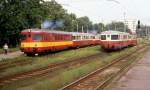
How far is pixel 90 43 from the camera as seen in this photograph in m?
72.0

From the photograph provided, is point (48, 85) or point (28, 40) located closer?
point (48, 85)

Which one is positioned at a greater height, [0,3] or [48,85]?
[0,3]

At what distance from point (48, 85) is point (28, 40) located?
77.7ft

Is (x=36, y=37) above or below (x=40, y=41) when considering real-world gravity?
above

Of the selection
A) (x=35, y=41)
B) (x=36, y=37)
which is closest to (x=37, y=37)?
(x=36, y=37)

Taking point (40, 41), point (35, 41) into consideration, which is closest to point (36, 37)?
point (35, 41)

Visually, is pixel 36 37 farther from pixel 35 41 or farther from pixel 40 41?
pixel 40 41

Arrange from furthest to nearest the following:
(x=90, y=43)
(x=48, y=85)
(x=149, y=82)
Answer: (x=90, y=43), (x=149, y=82), (x=48, y=85)

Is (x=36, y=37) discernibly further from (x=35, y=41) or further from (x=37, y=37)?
(x=35, y=41)

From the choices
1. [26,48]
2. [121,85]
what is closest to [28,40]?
[26,48]

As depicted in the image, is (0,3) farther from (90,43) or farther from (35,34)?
(90,43)

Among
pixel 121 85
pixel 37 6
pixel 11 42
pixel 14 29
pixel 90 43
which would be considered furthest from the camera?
pixel 90 43

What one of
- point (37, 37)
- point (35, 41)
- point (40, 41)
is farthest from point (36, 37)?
point (40, 41)

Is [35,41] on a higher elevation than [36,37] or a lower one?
lower
